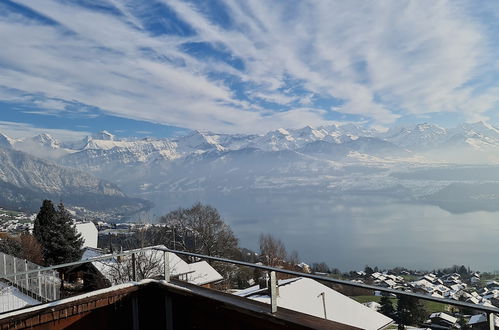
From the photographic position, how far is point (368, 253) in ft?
334

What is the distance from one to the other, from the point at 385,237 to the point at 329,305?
12097 centimetres

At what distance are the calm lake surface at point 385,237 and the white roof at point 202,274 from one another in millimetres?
67252

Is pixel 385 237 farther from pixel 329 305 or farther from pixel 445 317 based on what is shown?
pixel 445 317

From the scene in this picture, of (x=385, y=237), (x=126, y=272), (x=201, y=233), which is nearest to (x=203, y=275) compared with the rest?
(x=201, y=233)

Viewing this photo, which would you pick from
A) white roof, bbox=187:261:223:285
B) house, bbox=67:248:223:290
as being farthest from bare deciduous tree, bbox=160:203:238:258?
white roof, bbox=187:261:223:285

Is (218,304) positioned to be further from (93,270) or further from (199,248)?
(199,248)

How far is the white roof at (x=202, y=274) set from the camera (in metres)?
20.5

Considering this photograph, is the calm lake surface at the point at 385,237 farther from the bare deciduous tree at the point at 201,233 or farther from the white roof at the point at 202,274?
the white roof at the point at 202,274

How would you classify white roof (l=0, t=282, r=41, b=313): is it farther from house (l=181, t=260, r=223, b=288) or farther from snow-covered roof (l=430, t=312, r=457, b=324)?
house (l=181, t=260, r=223, b=288)

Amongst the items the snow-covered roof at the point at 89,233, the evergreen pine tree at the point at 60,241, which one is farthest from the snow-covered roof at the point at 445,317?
the snow-covered roof at the point at 89,233

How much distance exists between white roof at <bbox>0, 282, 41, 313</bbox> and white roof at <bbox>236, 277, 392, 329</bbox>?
22.5 ft

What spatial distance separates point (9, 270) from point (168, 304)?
876 centimetres

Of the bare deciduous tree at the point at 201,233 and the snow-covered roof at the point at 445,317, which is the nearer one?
the snow-covered roof at the point at 445,317

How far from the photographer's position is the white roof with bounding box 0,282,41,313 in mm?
7508
